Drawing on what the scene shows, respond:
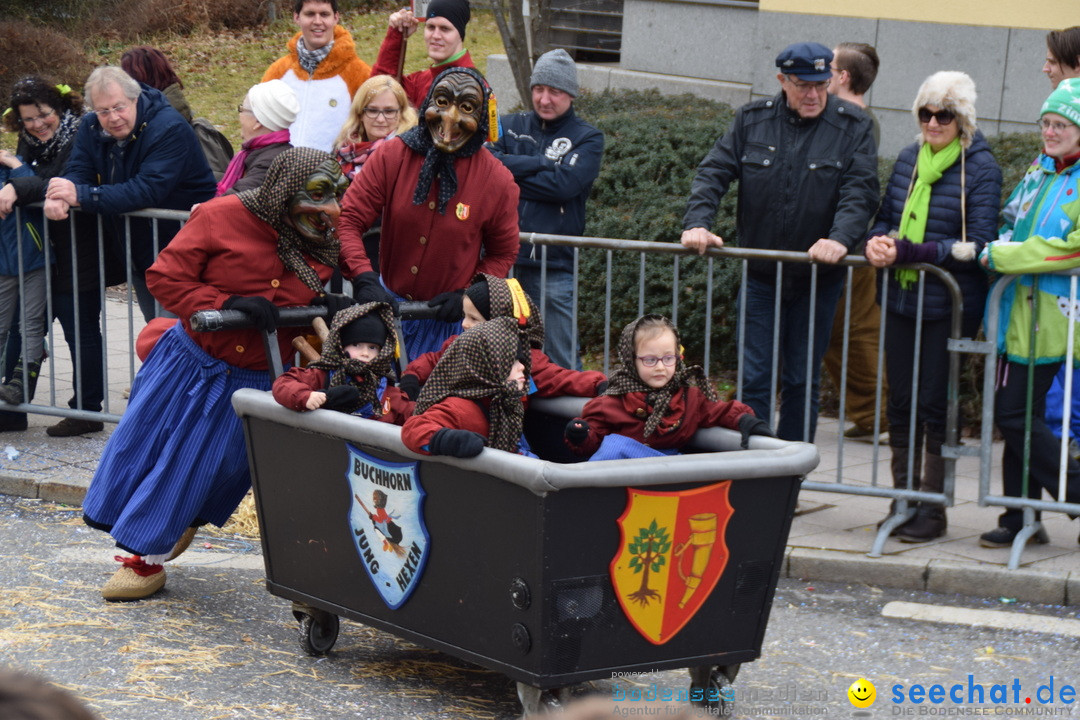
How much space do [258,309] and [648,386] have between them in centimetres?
142

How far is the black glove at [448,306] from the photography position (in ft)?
17.6

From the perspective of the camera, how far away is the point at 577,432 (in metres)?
4.69

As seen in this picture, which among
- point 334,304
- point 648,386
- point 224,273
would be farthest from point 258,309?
point 648,386

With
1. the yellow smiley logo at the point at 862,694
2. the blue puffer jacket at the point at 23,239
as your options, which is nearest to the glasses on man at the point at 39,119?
the blue puffer jacket at the point at 23,239

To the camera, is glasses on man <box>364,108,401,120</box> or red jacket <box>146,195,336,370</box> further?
glasses on man <box>364,108,401,120</box>

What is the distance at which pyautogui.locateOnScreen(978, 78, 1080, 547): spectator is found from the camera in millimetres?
5730

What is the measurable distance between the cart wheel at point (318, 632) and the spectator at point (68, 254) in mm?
3246

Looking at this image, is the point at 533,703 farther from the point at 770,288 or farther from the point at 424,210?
the point at 770,288

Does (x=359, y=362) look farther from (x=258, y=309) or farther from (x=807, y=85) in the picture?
(x=807, y=85)

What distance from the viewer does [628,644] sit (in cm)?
408

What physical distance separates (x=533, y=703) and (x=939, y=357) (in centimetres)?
290

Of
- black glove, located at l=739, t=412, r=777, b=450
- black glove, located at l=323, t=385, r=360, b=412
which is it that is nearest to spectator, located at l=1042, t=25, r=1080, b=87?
black glove, located at l=739, t=412, r=777, b=450

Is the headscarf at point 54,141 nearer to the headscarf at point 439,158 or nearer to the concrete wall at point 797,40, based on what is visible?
the headscarf at point 439,158

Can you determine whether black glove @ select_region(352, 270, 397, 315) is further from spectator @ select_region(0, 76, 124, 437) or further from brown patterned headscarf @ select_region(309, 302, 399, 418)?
spectator @ select_region(0, 76, 124, 437)
